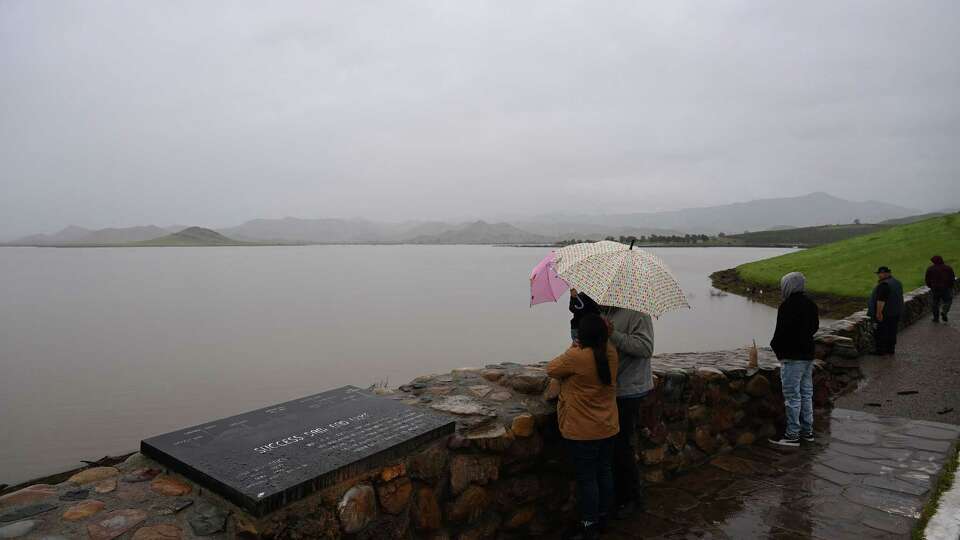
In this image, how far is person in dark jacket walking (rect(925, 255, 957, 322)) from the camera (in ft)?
44.4

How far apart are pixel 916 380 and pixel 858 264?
23.0 metres

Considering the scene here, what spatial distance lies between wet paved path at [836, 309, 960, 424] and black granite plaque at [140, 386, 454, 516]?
709 cm

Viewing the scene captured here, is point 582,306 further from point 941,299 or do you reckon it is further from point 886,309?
point 941,299

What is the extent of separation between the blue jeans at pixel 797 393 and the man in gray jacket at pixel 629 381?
2627mm

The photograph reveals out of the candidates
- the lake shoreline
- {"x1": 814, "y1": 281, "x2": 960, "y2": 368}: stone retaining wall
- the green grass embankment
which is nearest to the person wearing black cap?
{"x1": 814, "y1": 281, "x2": 960, "y2": 368}: stone retaining wall

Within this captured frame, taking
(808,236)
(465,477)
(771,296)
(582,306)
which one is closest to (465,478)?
(465,477)

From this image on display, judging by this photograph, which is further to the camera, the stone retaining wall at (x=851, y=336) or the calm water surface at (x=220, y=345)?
the calm water surface at (x=220, y=345)

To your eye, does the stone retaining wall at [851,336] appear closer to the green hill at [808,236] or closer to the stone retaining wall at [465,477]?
the stone retaining wall at [465,477]

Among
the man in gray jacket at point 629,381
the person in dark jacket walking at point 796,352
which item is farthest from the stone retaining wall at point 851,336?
the man in gray jacket at point 629,381

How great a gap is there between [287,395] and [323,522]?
34.0ft

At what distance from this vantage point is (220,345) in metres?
18.1

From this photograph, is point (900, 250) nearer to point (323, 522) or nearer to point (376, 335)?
point (376, 335)

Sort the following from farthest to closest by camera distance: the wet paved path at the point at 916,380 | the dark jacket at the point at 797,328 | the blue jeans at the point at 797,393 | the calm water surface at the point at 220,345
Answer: the calm water surface at the point at 220,345 < the wet paved path at the point at 916,380 < the blue jeans at the point at 797,393 < the dark jacket at the point at 797,328

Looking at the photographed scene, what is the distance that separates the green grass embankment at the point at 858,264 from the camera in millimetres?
22875
